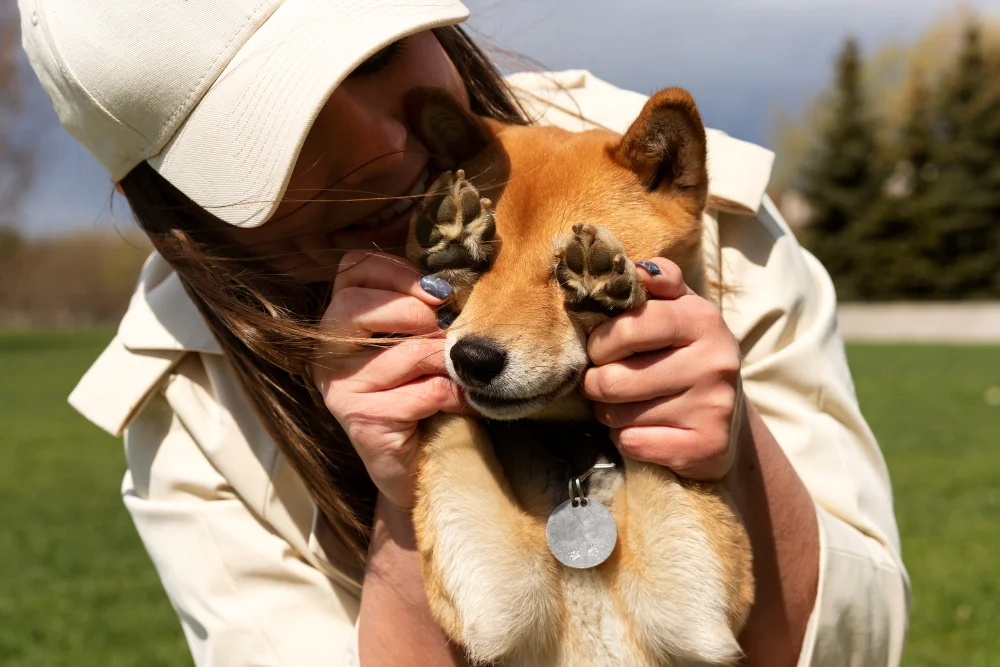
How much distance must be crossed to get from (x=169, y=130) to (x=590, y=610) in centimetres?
152

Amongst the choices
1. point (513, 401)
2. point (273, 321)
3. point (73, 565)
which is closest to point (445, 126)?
point (273, 321)

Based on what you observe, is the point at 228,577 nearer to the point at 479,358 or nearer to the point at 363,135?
the point at 479,358

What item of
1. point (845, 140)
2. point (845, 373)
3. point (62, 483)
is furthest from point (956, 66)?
point (845, 373)

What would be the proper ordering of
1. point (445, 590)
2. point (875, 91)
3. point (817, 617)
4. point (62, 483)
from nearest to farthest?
point (445, 590) → point (817, 617) → point (62, 483) → point (875, 91)

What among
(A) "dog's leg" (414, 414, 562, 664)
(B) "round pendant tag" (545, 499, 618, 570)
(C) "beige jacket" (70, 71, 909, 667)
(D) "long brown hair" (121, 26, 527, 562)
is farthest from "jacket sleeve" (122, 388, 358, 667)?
(B) "round pendant tag" (545, 499, 618, 570)

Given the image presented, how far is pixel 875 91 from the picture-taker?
4288cm

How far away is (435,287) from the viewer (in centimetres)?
211

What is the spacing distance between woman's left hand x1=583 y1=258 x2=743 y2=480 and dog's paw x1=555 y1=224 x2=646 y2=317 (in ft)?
0.09

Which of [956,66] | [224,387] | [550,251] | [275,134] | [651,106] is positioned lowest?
[956,66]

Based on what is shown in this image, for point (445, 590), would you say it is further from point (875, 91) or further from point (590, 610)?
point (875, 91)

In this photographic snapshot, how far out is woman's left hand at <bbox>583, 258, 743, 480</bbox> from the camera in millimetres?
1944

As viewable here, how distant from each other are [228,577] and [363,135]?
4.14 ft

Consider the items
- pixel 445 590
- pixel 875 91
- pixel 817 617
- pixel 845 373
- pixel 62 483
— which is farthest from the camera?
pixel 875 91

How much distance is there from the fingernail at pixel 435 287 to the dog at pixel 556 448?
0.09 ft
